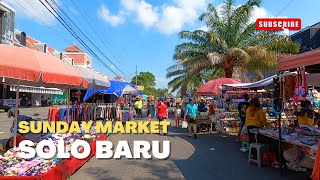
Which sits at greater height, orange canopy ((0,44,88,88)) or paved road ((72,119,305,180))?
orange canopy ((0,44,88,88))

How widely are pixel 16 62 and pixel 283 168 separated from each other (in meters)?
6.40

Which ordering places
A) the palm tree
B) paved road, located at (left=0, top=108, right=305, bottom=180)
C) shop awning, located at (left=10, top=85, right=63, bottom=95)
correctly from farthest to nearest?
shop awning, located at (left=10, top=85, right=63, bottom=95) < the palm tree < paved road, located at (left=0, top=108, right=305, bottom=180)

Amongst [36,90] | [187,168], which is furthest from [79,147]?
[36,90]

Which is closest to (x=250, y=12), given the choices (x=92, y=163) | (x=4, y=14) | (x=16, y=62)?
(x=92, y=163)

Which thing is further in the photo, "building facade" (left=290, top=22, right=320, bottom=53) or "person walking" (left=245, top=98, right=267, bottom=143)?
"building facade" (left=290, top=22, right=320, bottom=53)

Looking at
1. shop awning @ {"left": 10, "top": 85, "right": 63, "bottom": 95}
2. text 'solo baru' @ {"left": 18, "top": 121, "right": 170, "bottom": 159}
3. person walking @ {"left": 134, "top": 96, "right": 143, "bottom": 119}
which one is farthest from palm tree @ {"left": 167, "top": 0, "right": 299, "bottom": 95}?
shop awning @ {"left": 10, "top": 85, "right": 63, "bottom": 95}

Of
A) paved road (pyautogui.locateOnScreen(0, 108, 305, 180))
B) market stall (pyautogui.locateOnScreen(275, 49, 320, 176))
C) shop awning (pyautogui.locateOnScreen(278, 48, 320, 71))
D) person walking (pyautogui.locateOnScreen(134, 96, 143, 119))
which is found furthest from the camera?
person walking (pyautogui.locateOnScreen(134, 96, 143, 119))

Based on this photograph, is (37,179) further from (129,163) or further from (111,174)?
(129,163)

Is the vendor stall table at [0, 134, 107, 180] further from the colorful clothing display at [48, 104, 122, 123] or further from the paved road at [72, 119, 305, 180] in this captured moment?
the colorful clothing display at [48, 104, 122, 123]

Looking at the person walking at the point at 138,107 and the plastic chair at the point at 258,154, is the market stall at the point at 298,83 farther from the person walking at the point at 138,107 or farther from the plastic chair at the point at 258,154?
the person walking at the point at 138,107

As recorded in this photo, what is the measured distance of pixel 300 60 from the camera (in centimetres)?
632

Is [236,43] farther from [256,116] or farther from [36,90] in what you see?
[36,90]

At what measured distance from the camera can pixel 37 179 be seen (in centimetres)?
505

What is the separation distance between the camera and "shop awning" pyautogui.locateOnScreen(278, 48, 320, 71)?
227 inches
